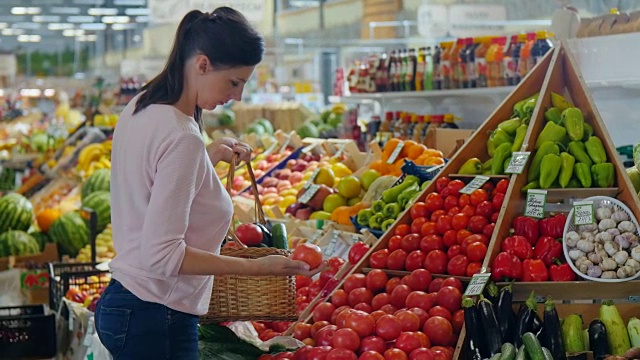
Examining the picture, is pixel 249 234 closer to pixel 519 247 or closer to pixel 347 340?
pixel 347 340

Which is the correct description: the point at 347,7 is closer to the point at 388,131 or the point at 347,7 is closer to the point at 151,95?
the point at 388,131

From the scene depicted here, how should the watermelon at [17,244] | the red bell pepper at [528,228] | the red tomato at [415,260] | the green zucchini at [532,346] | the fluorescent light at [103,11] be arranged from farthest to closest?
the fluorescent light at [103,11] < the watermelon at [17,244] < the red tomato at [415,260] < the red bell pepper at [528,228] < the green zucchini at [532,346]

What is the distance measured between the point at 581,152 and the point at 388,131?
313 centimetres

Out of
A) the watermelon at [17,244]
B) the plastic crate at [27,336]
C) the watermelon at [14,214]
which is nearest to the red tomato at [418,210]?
the plastic crate at [27,336]

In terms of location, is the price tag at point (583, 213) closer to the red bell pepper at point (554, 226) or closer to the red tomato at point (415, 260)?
the red bell pepper at point (554, 226)

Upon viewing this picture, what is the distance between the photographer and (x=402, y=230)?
3674 millimetres

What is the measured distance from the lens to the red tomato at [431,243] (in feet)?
11.5

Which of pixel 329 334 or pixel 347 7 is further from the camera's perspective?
pixel 347 7

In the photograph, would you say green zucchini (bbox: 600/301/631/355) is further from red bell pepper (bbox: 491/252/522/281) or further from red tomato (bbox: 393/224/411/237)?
red tomato (bbox: 393/224/411/237)

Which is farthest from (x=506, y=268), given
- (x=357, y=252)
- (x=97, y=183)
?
(x=97, y=183)

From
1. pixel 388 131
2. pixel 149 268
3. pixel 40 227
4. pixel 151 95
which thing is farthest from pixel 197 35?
pixel 40 227

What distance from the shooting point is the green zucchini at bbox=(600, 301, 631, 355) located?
9.76 ft

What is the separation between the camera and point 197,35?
7.94 ft

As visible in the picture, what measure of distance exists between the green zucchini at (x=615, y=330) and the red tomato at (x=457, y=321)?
44cm
